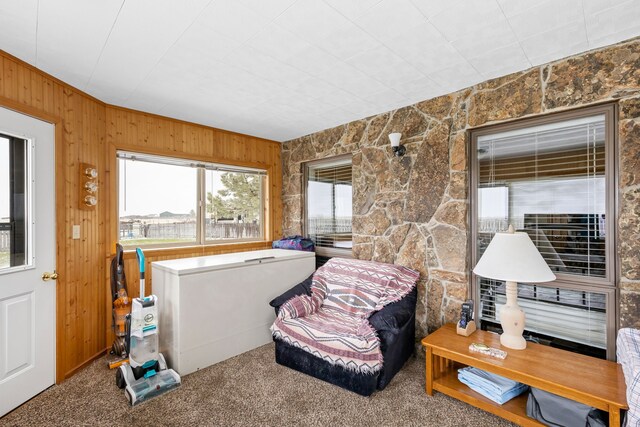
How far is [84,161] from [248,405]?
2522 mm

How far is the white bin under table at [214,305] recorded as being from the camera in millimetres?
2662

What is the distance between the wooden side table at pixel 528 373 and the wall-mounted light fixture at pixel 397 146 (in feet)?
5.59

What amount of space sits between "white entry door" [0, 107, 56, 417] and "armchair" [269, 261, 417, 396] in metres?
1.79

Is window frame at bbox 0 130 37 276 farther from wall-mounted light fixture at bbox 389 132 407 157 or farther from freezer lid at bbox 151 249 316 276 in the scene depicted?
wall-mounted light fixture at bbox 389 132 407 157

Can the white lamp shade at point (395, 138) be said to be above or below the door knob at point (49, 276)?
above

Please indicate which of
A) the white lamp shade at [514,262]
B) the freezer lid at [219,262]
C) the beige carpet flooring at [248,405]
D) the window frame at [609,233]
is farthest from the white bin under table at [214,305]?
the window frame at [609,233]

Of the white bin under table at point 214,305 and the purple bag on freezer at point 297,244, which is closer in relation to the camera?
the white bin under table at point 214,305

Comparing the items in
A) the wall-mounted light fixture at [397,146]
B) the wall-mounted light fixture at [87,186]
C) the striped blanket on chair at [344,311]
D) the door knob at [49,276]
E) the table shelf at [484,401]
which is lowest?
the table shelf at [484,401]

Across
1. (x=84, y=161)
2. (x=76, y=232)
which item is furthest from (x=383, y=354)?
(x=84, y=161)

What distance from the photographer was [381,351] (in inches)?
91.4

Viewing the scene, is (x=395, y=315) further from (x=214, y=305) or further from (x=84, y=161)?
(x=84, y=161)

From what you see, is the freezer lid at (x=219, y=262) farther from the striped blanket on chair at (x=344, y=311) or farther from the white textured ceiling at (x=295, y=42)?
the white textured ceiling at (x=295, y=42)

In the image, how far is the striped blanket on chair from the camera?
2328 millimetres

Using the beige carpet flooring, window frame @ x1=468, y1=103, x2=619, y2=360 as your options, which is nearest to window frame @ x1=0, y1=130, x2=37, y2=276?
the beige carpet flooring
